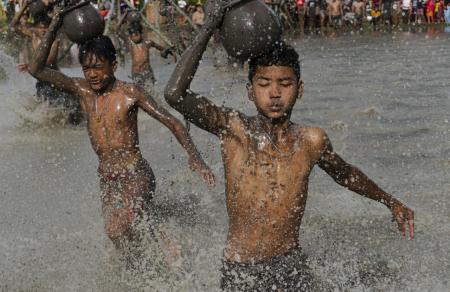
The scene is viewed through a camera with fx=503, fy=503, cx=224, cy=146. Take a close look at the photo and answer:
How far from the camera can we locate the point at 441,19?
20.8 meters

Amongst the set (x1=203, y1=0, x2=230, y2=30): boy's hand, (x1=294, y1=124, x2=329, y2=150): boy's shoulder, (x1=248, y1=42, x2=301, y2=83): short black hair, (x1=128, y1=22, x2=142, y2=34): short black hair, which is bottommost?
(x1=128, y1=22, x2=142, y2=34): short black hair

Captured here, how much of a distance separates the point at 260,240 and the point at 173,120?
1.22 m

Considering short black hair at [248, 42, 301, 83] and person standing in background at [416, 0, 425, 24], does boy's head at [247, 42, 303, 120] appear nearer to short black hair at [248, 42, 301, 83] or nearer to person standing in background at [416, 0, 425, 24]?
short black hair at [248, 42, 301, 83]

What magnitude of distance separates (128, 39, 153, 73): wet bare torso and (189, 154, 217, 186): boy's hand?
579 centimetres

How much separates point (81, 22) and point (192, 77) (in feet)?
5.06

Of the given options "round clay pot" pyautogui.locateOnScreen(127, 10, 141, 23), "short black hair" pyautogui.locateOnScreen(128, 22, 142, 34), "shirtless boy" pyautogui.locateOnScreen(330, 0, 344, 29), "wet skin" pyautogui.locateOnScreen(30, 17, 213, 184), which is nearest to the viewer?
"wet skin" pyautogui.locateOnScreen(30, 17, 213, 184)

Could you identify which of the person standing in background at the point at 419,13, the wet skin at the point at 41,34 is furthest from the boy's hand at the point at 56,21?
the person standing in background at the point at 419,13

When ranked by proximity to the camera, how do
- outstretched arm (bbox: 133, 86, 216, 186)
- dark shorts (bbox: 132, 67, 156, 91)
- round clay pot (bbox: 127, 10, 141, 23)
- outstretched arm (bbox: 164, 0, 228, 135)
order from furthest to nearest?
dark shorts (bbox: 132, 67, 156, 91)
round clay pot (bbox: 127, 10, 141, 23)
outstretched arm (bbox: 133, 86, 216, 186)
outstretched arm (bbox: 164, 0, 228, 135)

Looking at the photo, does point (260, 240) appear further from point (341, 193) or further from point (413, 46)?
point (413, 46)

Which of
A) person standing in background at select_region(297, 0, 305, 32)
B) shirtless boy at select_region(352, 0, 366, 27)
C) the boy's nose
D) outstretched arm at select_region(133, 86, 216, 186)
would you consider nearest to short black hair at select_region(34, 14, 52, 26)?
outstretched arm at select_region(133, 86, 216, 186)

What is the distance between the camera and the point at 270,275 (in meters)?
2.50

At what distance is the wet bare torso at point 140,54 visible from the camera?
27.8ft

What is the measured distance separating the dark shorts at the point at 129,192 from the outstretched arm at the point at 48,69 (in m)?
0.70

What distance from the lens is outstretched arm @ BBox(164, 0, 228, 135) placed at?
86.7 inches
